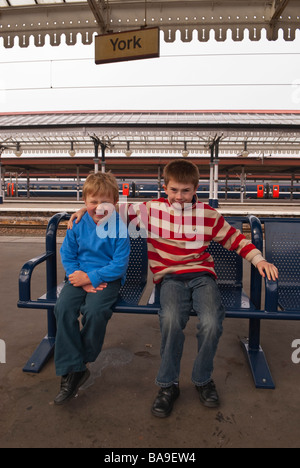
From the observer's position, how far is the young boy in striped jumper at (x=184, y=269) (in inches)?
71.4

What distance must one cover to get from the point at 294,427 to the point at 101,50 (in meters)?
4.74

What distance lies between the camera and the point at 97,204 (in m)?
2.14

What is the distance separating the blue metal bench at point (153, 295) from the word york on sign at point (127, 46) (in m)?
2.80

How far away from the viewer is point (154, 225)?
7.33 feet

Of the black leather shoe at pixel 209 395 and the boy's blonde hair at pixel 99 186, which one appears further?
the boy's blonde hair at pixel 99 186

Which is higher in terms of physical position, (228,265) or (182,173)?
(182,173)

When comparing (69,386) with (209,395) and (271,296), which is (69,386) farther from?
(271,296)

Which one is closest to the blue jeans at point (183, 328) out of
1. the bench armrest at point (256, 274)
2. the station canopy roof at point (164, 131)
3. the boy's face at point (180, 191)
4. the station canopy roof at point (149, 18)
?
the bench armrest at point (256, 274)

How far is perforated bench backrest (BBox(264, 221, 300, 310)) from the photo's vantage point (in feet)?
8.45

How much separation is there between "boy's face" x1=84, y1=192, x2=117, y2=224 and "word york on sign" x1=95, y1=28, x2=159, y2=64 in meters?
3.00

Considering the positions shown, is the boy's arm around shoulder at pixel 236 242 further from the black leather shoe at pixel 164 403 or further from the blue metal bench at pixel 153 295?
the black leather shoe at pixel 164 403

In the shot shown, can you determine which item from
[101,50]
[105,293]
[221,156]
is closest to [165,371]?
[105,293]

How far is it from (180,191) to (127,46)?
322cm

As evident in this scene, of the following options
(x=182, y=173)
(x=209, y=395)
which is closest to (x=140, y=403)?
(x=209, y=395)
